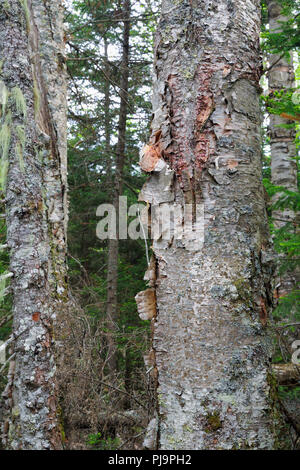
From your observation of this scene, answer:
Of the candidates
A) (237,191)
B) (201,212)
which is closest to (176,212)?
(201,212)

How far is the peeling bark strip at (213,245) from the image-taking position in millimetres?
1127

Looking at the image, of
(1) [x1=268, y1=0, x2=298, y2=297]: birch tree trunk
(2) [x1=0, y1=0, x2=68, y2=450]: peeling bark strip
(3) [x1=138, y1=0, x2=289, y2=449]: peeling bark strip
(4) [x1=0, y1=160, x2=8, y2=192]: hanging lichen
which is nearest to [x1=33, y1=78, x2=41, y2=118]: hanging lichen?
(2) [x1=0, y1=0, x2=68, y2=450]: peeling bark strip

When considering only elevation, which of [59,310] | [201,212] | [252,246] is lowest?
[59,310]

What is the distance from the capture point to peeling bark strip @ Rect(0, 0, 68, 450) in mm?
3314

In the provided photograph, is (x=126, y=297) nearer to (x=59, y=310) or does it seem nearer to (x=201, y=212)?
(x=59, y=310)

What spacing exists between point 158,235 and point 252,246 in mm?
301

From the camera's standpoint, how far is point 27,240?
3.47 metres

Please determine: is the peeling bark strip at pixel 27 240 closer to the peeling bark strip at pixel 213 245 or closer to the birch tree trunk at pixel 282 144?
the peeling bark strip at pixel 213 245

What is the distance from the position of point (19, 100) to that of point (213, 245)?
10.2 ft

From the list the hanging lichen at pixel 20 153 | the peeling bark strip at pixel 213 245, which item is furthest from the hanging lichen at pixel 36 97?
the peeling bark strip at pixel 213 245

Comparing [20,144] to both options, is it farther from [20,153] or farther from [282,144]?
[282,144]

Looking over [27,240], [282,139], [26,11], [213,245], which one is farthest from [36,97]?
[282,139]
